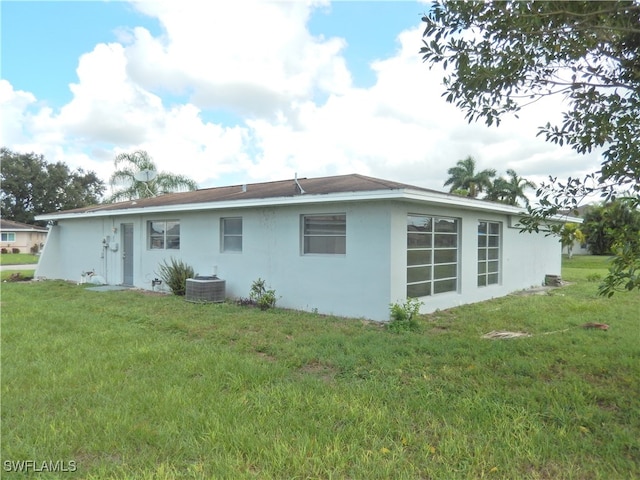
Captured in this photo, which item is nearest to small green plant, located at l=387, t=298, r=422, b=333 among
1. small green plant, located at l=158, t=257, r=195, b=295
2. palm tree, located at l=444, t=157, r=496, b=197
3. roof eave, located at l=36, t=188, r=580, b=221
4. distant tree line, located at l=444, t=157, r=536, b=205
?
roof eave, located at l=36, t=188, r=580, b=221

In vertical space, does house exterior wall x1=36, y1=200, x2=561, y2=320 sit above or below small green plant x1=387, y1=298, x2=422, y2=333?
above

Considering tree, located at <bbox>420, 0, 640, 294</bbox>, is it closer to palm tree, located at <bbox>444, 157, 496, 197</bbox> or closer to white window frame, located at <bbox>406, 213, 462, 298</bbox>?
white window frame, located at <bbox>406, 213, 462, 298</bbox>

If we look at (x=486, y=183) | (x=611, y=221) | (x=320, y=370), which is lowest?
(x=320, y=370)

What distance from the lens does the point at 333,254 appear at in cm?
859

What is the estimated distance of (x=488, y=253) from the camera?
11.3 metres

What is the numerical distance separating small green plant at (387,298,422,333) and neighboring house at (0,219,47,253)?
136ft

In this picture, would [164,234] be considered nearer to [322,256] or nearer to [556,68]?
[322,256]

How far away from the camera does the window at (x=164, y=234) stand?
1195cm

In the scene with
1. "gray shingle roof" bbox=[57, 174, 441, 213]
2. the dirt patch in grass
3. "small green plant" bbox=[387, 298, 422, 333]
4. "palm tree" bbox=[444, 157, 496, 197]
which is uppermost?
"palm tree" bbox=[444, 157, 496, 197]

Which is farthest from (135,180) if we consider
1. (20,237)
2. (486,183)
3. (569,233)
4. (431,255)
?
(20,237)

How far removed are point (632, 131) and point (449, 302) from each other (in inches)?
259

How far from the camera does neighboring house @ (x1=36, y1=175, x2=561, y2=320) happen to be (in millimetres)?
7926

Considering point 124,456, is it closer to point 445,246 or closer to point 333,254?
point 333,254

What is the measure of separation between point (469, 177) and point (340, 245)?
27548 mm
